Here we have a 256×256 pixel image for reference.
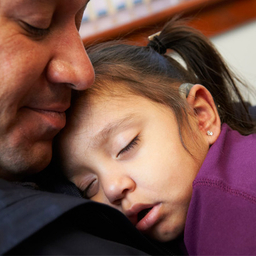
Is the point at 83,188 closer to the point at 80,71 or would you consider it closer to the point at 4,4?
the point at 80,71

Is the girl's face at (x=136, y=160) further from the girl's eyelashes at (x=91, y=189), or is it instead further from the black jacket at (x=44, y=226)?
the black jacket at (x=44, y=226)

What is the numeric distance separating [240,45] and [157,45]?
91 cm

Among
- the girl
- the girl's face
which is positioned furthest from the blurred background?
the girl's face

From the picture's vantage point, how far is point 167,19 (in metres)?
1.92

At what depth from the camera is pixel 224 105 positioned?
4.18 ft

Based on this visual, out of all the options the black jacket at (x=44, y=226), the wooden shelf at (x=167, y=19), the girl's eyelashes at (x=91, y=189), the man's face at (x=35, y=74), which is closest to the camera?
the black jacket at (x=44, y=226)

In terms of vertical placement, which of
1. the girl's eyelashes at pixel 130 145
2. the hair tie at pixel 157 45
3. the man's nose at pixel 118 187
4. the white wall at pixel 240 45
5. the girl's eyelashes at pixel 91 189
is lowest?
the white wall at pixel 240 45

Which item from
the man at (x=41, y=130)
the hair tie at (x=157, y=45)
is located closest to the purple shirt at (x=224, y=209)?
the man at (x=41, y=130)

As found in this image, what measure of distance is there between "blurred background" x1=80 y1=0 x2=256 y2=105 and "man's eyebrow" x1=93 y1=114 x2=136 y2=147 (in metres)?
1.03

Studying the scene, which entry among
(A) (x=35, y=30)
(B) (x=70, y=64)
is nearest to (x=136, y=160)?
(B) (x=70, y=64)

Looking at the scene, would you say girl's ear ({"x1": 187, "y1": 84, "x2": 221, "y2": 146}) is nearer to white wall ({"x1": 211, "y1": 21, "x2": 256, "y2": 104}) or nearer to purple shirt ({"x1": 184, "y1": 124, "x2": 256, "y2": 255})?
purple shirt ({"x1": 184, "y1": 124, "x2": 256, "y2": 255})

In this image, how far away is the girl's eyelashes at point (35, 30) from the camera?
2.39 feet

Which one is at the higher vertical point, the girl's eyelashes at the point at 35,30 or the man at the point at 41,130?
the girl's eyelashes at the point at 35,30

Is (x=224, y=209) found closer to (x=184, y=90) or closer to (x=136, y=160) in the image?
(x=136, y=160)
